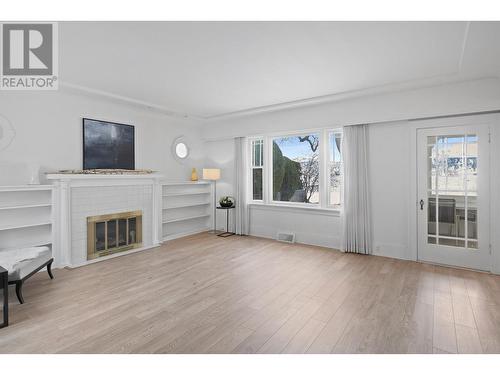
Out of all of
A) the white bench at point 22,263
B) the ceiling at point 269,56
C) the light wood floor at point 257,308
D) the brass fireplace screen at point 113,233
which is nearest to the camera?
the light wood floor at point 257,308

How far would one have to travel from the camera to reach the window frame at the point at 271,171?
520 centimetres

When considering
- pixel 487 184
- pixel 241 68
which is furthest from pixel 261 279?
pixel 487 184

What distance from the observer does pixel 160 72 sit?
3576 mm

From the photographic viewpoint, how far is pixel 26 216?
12.6 ft

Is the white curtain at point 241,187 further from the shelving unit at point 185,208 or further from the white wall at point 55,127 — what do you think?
the white wall at point 55,127

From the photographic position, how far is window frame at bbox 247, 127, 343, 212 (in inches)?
205

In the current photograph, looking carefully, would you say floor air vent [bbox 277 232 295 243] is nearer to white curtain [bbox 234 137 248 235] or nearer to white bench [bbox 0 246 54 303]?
white curtain [bbox 234 137 248 235]

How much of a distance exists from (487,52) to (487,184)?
69.6 inches

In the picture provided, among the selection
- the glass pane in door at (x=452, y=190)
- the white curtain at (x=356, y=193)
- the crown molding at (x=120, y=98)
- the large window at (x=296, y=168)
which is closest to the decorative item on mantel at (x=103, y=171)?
the crown molding at (x=120, y=98)

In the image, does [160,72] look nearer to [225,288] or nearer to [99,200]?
[99,200]

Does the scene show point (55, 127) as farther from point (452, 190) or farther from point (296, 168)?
point (452, 190)

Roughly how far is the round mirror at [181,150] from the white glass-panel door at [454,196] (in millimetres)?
4678

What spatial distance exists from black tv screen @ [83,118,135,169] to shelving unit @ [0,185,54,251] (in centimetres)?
86

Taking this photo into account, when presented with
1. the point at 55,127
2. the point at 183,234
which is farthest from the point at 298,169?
the point at 55,127
